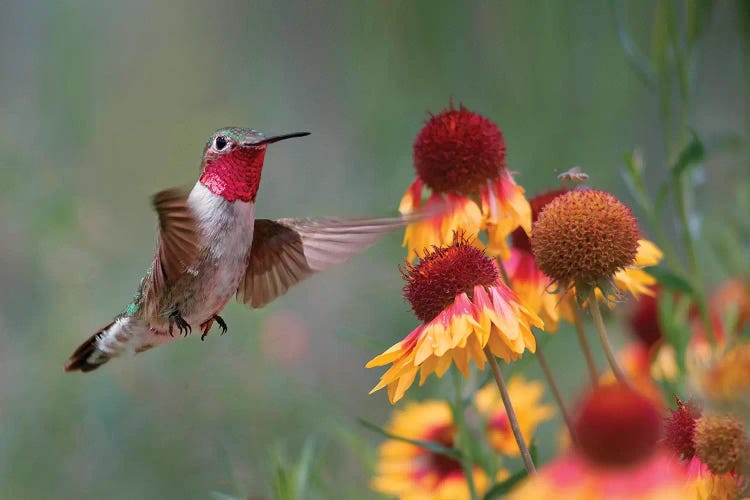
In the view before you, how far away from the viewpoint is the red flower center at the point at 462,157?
1604mm

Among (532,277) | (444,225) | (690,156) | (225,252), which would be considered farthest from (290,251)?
(690,156)

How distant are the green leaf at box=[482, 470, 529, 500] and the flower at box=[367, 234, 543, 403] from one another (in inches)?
6.0

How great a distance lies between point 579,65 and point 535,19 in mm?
556

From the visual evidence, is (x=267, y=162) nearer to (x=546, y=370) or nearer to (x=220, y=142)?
(x=220, y=142)

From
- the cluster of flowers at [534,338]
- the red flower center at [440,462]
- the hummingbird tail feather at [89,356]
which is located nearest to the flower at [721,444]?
the cluster of flowers at [534,338]

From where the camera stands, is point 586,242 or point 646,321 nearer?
point 586,242

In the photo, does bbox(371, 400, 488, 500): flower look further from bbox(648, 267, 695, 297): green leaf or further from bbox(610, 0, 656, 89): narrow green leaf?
bbox(610, 0, 656, 89): narrow green leaf

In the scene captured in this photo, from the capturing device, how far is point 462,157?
160 cm

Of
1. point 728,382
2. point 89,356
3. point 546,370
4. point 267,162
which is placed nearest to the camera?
point 728,382

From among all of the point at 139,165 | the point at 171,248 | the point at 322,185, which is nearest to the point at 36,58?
the point at 139,165

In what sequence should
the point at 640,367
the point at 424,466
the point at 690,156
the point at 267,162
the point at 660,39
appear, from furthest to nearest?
the point at 267,162
the point at 640,367
the point at 424,466
the point at 660,39
the point at 690,156

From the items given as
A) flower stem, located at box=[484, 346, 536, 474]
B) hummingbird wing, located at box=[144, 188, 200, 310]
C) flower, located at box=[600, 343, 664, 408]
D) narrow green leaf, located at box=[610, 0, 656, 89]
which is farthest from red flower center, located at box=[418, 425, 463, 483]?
flower stem, located at box=[484, 346, 536, 474]

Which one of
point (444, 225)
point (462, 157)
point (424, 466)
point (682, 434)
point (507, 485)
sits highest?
point (462, 157)

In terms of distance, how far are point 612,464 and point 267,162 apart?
4654 mm
